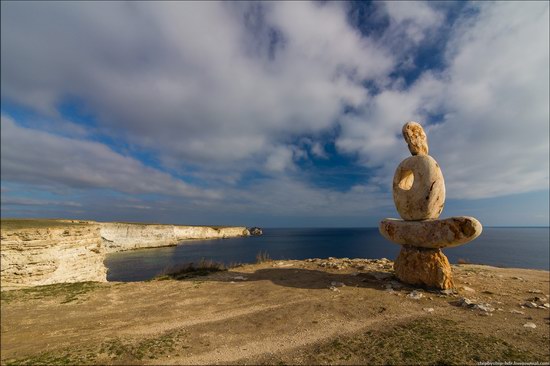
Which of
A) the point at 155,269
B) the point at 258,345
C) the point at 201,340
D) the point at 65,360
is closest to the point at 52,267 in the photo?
the point at 65,360

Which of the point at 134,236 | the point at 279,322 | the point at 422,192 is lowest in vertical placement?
the point at 134,236

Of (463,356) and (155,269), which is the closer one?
(463,356)

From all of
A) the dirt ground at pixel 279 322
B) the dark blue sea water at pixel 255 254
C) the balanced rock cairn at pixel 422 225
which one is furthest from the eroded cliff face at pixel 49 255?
the balanced rock cairn at pixel 422 225

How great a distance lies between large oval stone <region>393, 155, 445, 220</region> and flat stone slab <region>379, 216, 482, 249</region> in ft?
A: 2.00

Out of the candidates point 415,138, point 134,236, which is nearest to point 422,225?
point 415,138

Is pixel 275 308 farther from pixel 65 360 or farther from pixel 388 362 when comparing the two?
pixel 65 360

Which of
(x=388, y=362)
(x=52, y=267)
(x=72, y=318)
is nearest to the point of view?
(x=388, y=362)

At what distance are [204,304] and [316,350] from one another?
19.2ft

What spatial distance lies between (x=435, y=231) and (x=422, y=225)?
57 cm

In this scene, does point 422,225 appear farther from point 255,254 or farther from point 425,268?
point 255,254

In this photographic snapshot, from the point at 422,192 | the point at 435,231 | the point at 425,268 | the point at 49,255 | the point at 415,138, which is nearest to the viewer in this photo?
the point at 435,231

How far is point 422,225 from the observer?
1246cm

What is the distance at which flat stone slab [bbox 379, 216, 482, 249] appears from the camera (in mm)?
11250

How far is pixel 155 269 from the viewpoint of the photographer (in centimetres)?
4416
